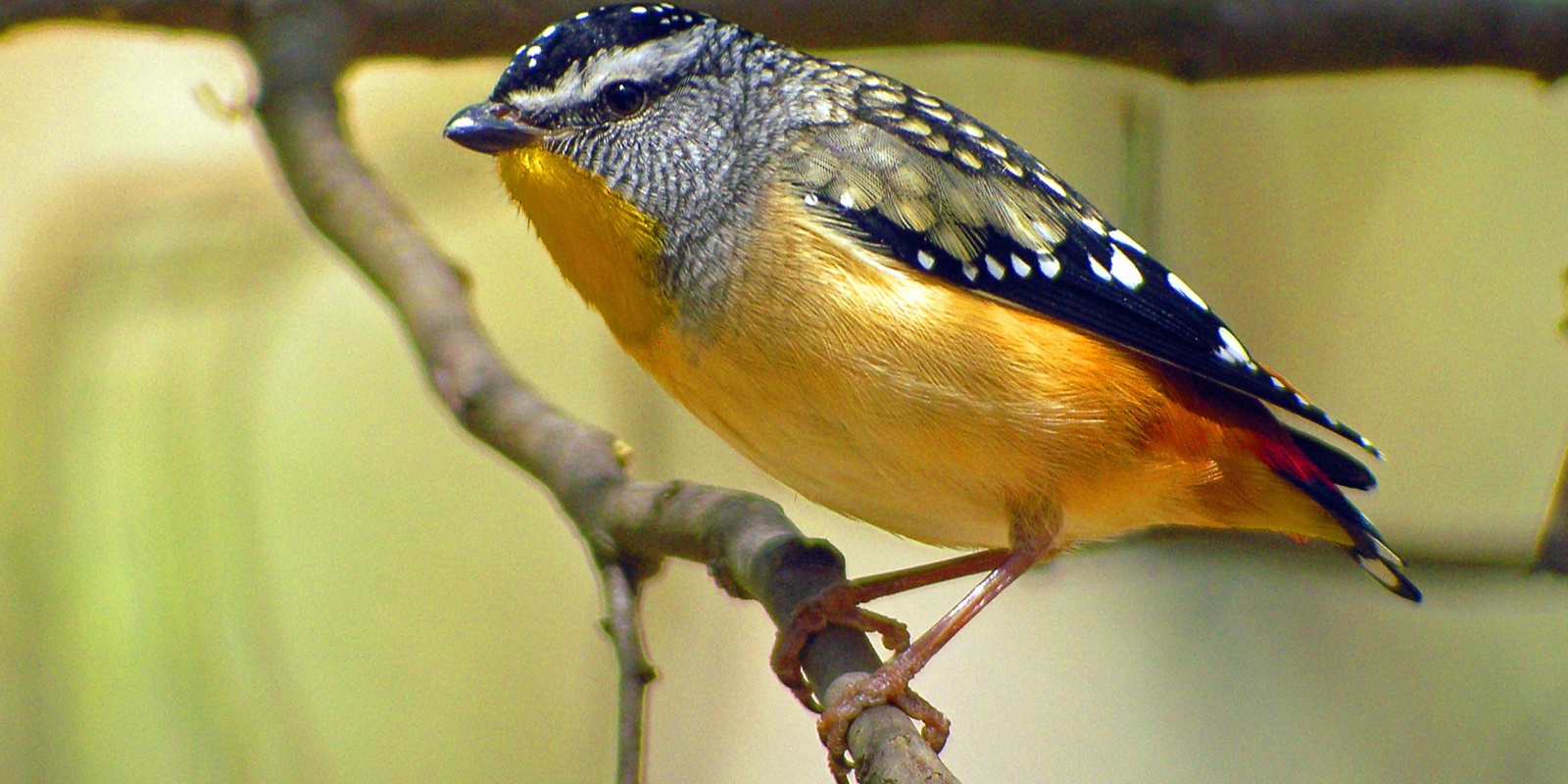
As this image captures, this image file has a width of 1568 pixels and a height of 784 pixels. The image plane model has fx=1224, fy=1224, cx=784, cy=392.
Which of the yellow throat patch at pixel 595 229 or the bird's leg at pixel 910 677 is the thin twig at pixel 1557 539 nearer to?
the bird's leg at pixel 910 677

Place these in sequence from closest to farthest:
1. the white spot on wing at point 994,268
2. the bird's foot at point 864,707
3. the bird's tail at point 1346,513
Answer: the bird's foot at point 864,707 → the white spot on wing at point 994,268 → the bird's tail at point 1346,513

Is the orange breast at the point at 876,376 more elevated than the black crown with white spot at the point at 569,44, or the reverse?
the black crown with white spot at the point at 569,44

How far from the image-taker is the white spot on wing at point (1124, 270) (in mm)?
1731

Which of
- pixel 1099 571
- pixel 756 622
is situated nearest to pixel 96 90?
pixel 756 622

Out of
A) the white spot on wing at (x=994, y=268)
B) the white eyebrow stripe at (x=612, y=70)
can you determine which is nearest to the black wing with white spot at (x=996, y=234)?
the white spot on wing at (x=994, y=268)

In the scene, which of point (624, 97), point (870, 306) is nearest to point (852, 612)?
point (870, 306)

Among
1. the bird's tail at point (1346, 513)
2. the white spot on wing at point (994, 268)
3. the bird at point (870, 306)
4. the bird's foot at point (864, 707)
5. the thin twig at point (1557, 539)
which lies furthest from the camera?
the thin twig at point (1557, 539)

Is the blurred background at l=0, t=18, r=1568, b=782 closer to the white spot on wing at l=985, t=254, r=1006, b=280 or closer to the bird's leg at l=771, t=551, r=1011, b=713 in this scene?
the bird's leg at l=771, t=551, r=1011, b=713

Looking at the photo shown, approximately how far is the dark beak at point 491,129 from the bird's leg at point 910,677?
0.79m

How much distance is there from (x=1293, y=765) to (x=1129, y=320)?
2.32m

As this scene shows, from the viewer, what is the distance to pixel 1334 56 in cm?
256

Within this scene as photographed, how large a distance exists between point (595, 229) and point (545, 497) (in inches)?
79.7

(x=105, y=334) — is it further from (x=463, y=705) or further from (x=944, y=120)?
(x=944, y=120)

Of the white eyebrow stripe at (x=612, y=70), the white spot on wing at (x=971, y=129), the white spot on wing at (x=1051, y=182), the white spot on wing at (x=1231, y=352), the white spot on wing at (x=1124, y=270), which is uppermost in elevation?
the white eyebrow stripe at (x=612, y=70)
